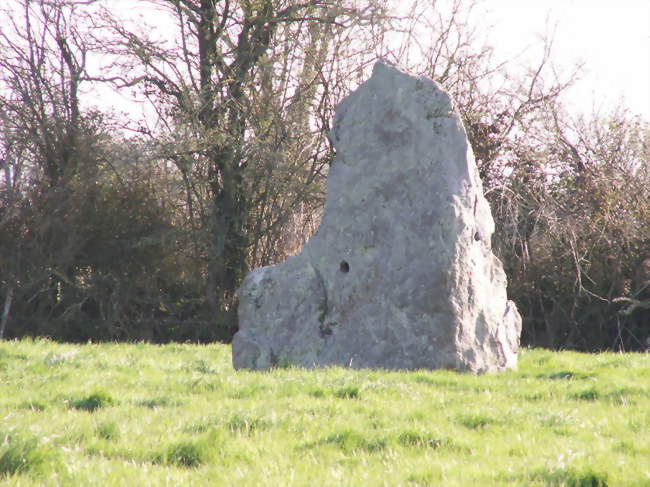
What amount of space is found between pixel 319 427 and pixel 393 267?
12.7 feet

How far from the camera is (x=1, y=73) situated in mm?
16891

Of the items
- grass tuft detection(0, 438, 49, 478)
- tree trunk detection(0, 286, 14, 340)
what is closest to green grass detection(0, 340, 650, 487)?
grass tuft detection(0, 438, 49, 478)

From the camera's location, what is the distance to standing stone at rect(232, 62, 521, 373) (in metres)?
9.09

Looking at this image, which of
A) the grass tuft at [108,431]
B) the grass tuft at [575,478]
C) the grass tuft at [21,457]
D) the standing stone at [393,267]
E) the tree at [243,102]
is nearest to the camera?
the grass tuft at [575,478]

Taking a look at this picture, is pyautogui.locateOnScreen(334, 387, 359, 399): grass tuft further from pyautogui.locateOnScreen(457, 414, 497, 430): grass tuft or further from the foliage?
the foliage

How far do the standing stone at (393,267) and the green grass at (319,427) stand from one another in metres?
0.72

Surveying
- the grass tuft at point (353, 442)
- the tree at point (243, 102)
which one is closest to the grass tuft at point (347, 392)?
the grass tuft at point (353, 442)

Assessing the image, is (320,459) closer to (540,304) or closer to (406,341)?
(406,341)

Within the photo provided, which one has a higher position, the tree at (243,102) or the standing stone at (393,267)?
the tree at (243,102)

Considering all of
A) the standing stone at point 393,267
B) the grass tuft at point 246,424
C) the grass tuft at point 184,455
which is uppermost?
the standing stone at point 393,267

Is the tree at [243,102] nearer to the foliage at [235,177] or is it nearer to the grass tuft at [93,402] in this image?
the foliage at [235,177]

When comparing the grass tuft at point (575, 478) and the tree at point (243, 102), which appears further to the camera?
the tree at point (243, 102)

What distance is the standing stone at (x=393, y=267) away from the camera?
9.09 m

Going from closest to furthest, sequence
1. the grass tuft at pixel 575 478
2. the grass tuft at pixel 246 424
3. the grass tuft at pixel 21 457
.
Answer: the grass tuft at pixel 575 478 < the grass tuft at pixel 21 457 < the grass tuft at pixel 246 424
